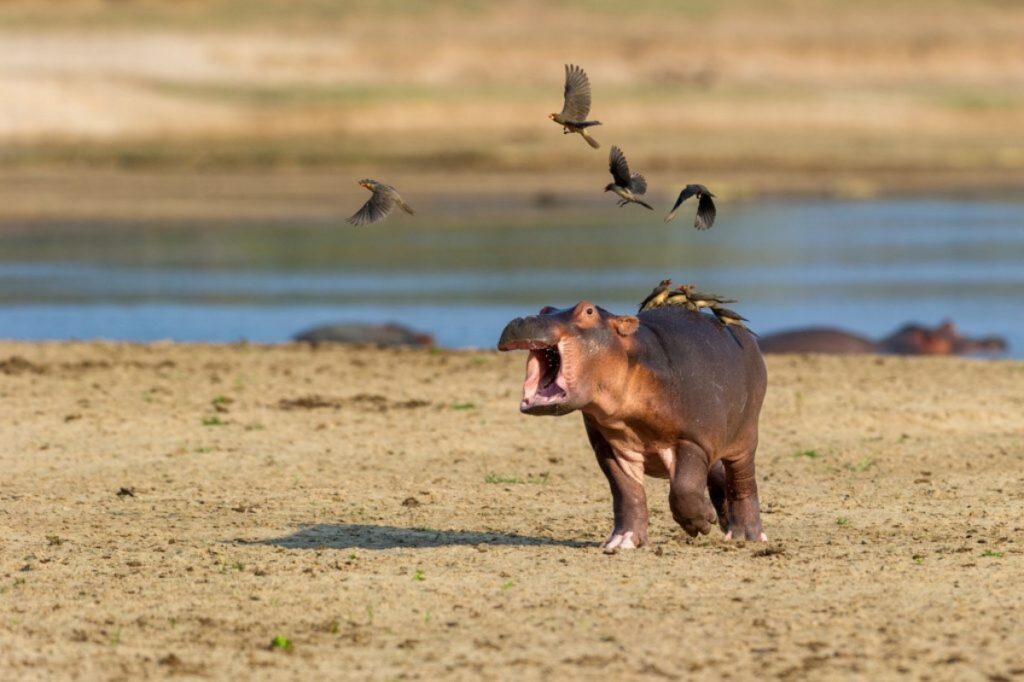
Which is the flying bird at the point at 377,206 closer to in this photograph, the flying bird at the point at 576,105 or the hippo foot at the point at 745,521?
the flying bird at the point at 576,105

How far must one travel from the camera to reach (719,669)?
486 cm

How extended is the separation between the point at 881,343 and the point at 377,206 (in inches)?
297

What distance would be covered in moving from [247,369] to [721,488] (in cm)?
511

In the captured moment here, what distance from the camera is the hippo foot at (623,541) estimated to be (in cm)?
622

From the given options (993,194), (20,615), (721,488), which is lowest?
(20,615)

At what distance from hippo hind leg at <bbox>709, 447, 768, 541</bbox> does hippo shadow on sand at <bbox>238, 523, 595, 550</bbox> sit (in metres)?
0.50

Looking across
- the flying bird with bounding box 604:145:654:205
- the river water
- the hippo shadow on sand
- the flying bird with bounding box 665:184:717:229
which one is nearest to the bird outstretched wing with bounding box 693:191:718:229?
the flying bird with bounding box 665:184:717:229

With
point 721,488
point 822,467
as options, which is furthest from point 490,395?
point 721,488

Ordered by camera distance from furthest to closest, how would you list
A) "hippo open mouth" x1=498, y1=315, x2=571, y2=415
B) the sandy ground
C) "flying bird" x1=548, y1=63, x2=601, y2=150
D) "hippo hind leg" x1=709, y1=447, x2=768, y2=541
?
"flying bird" x1=548, y1=63, x2=601, y2=150 → "hippo hind leg" x1=709, y1=447, x2=768, y2=541 → "hippo open mouth" x1=498, y1=315, x2=571, y2=415 → the sandy ground

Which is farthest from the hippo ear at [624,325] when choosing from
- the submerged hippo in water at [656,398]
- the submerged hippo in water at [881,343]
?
the submerged hippo in water at [881,343]

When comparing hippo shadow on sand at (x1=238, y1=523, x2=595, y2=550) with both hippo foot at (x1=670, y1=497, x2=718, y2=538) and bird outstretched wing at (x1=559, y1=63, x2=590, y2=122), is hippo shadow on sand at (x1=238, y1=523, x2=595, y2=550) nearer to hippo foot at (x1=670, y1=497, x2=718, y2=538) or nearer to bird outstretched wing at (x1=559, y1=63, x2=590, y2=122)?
hippo foot at (x1=670, y1=497, x2=718, y2=538)

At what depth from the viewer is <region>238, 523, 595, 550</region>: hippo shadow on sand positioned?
6.48 metres

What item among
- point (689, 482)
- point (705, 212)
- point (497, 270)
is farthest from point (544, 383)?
point (497, 270)

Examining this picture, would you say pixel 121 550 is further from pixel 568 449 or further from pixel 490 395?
pixel 490 395
